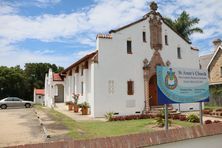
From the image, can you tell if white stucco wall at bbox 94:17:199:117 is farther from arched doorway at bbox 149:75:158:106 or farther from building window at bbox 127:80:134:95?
arched doorway at bbox 149:75:158:106

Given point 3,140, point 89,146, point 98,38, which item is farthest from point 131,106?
point 89,146

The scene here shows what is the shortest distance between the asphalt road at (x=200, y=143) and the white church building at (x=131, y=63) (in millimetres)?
14246

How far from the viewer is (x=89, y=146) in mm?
4496

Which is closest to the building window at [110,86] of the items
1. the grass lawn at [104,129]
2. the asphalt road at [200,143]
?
the grass lawn at [104,129]

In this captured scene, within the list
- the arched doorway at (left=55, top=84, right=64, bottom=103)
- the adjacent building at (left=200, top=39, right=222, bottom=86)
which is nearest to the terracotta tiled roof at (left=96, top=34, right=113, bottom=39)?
the arched doorway at (left=55, top=84, right=64, bottom=103)

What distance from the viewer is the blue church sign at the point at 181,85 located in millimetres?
9156

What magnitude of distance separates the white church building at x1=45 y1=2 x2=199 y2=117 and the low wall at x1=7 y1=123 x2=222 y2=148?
14488mm

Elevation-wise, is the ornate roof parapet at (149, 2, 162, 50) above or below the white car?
above

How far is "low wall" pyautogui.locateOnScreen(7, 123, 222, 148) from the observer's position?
4.35 meters

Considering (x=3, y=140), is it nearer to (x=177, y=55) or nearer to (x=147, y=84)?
(x=147, y=84)

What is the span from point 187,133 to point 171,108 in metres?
17.0

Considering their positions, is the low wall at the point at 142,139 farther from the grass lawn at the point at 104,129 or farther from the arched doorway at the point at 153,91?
the arched doorway at the point at 153,91

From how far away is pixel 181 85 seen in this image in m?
9.60

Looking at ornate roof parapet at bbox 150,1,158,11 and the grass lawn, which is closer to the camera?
the grass lawn
